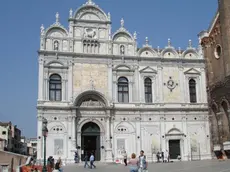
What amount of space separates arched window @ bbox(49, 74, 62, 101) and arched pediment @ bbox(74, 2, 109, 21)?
251 inches

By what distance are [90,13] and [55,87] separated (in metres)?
Result: 8.23

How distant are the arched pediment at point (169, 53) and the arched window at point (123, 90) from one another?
202 inches

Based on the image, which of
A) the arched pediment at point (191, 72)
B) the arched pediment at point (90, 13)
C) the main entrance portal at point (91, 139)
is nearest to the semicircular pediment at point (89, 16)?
the arched pediment at point (90, 13)

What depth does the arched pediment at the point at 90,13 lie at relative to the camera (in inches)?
1330

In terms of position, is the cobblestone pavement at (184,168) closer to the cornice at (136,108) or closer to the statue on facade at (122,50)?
the cornice at (136,108)

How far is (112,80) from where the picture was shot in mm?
33219

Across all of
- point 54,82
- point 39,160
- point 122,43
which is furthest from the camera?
point 122,43

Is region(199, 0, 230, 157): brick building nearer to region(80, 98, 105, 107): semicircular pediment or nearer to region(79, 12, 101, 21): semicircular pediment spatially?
region(80, 98, 105, 107): semicircular pediment

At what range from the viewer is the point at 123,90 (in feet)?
111

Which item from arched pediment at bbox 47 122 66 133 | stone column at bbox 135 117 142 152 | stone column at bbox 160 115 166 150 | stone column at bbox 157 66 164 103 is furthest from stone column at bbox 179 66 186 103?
arched pediment at bbox 47 122 66 133

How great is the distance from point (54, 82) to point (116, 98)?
6.08 metres

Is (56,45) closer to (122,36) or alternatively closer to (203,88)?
(122,36)

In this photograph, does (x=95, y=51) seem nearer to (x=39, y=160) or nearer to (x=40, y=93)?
(x=40, y=93)

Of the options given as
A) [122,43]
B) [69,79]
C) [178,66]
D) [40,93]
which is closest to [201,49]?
[178,66]
